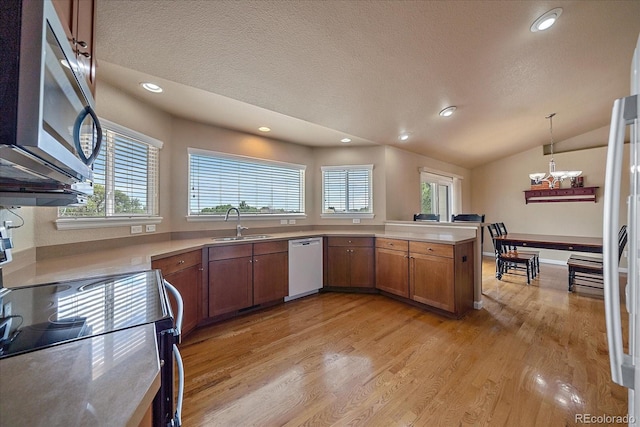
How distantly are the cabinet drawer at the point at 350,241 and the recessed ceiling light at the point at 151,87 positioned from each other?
2.64 meters

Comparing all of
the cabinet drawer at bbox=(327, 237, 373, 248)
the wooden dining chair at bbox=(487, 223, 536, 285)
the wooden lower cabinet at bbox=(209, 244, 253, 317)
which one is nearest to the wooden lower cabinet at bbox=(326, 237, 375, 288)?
the cabinet drawer at bbox=(327, 237, 373, 248)

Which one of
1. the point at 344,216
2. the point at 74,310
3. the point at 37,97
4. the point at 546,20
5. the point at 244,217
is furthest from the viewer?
the point at 344,216

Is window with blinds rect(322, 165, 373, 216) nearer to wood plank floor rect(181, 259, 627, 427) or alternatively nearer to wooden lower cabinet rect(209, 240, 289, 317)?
wooden lower cabinet rect(209, 240, 289, 317)

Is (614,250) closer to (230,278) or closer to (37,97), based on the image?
(37,97)

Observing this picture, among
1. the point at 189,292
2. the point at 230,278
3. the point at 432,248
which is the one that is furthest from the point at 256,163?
the point at 432,248

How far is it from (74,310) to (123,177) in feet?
6.24

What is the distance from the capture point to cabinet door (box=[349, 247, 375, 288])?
11.7 ft

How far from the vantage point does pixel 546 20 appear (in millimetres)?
1898

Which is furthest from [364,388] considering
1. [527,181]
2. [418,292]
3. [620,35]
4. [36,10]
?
[527,181]

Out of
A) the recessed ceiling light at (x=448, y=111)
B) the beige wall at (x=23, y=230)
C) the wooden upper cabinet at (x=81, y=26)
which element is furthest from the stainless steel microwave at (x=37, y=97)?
the recessed ceiling light at (x=448, y=111)

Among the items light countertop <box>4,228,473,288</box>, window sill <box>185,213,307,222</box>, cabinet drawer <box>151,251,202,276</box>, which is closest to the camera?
light countertop <box>4,228,473,288</box>

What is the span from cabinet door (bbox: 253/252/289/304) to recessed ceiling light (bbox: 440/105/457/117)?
107 inches

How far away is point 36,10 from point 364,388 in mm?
2204

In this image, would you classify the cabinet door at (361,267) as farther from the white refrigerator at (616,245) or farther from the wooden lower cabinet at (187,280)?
the white refrigerator at (616,245)
